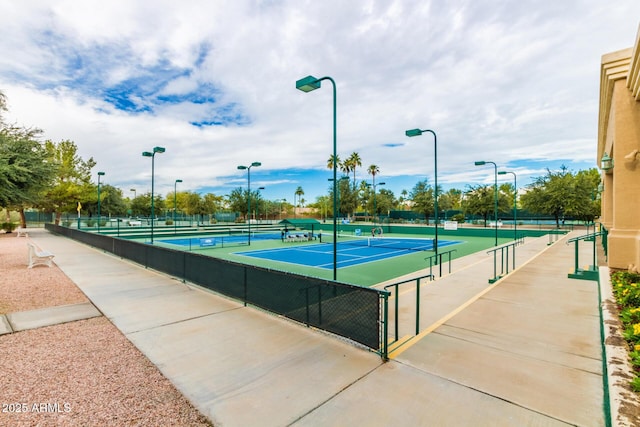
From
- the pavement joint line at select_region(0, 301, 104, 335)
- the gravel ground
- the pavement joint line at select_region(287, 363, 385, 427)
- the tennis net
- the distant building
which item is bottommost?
the tennis net

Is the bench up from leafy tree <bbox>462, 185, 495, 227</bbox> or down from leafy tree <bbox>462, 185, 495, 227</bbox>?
down

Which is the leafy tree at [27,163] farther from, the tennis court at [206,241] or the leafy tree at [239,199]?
the leafy tree at [239,199]

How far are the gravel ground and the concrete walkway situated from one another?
0.26 m

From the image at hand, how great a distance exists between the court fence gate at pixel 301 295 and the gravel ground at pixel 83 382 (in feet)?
8.93

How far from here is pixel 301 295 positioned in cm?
643

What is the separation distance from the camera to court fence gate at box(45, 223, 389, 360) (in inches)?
207

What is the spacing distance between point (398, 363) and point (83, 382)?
4.56 metres

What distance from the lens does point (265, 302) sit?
748 centimetres

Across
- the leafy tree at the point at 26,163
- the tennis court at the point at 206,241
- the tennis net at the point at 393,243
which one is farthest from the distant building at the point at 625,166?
the leafy tree at the point at 26,163

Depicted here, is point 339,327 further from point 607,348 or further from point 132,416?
point 607,348

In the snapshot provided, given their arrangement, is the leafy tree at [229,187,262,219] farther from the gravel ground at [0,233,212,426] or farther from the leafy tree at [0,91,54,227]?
the gravel ground at [0,233,212,426]

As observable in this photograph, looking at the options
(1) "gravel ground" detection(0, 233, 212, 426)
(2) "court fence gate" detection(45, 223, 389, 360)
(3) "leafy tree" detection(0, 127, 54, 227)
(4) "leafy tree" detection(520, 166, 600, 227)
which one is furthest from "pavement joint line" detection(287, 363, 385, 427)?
(4) "leafy tree" detection(520, 166, 600, 227)

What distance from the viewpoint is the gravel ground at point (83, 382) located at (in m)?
3.72

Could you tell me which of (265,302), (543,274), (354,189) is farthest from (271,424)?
(354,189)
